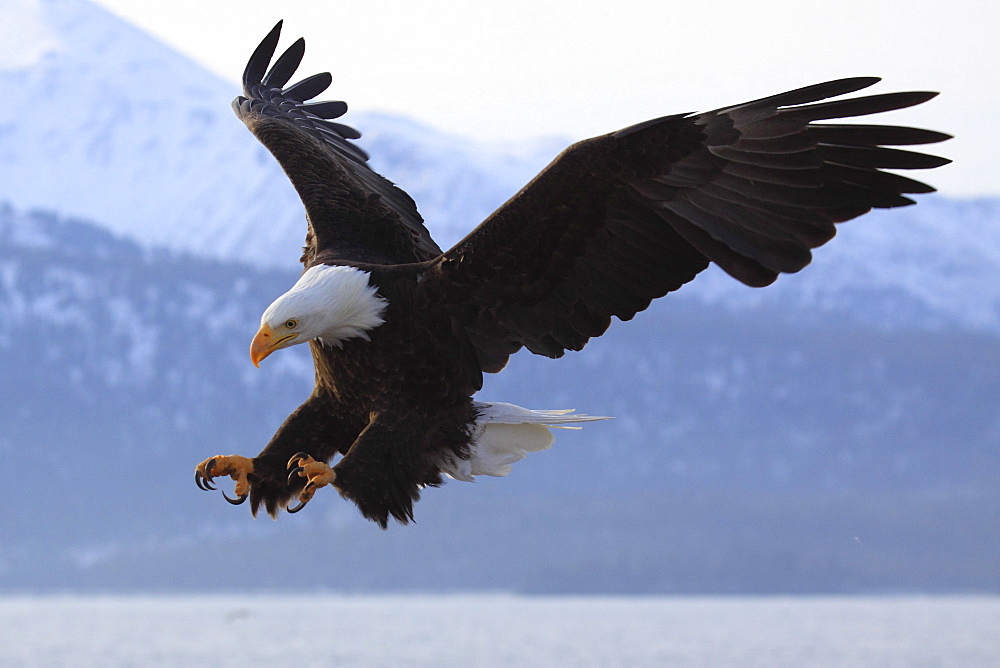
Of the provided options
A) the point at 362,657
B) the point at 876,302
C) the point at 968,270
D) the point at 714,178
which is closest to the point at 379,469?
the point at 714,178

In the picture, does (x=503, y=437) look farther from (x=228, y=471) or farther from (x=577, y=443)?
(x=577, y=443)

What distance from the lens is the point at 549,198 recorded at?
4.73 metres

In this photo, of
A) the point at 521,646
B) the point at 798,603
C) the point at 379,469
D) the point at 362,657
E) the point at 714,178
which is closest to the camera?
the point at 714,178

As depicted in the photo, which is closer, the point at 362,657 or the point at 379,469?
the point at 379,469

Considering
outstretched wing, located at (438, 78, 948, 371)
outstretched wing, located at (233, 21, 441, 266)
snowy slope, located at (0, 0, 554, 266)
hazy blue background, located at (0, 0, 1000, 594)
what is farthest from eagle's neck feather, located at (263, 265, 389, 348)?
snowy slope, located at (0, 0, 554, 266)

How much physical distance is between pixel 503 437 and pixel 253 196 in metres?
178

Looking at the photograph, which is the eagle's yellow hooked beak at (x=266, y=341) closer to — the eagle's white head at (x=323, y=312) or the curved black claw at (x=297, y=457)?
the eagle's white head at (x=323, y=312)

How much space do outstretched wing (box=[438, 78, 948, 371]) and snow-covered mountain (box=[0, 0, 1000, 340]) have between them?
477ft

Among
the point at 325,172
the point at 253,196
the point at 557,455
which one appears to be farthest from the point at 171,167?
the point at 325,172

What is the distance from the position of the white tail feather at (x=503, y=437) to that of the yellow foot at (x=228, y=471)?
0.68 m

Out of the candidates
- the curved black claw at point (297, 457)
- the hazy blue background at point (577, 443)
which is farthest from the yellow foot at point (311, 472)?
the hazy blue background at point (577, 443)

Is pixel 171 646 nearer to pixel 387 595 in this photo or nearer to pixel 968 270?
pixel 387 595

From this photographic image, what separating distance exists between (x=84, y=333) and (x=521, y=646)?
2635 inches

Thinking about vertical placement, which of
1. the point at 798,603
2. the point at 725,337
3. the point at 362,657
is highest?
the point at 725,337
